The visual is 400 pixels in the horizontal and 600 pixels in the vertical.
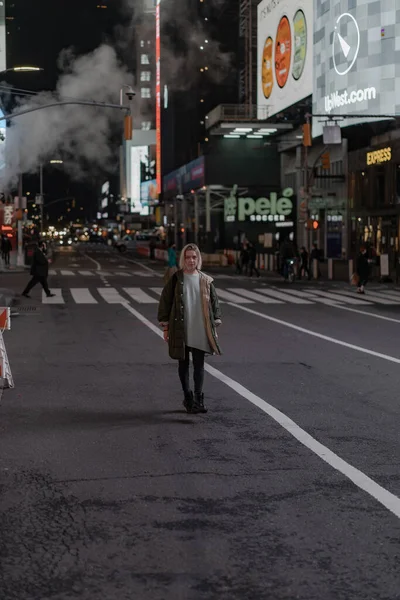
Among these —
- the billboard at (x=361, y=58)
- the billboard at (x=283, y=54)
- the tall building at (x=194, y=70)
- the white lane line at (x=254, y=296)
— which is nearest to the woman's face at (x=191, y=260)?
the white lane line at (x=254, y=296)

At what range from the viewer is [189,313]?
32.7 feet

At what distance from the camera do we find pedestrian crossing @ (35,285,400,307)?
2809 centimetres

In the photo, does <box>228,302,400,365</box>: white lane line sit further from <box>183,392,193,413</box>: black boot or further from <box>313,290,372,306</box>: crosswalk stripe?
<box>183,392,193,413</box>: black boot

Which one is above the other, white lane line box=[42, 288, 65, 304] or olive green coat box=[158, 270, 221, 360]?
olive green coat box=[158, 270, 221, 360]

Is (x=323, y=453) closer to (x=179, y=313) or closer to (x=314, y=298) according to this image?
(x=179, y=313)

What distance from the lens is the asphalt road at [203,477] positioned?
5.09 m

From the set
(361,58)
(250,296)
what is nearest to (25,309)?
(250,296)

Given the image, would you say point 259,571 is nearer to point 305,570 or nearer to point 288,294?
point 305,570

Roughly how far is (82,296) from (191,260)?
808 inches

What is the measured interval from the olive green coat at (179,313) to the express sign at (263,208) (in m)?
55.9

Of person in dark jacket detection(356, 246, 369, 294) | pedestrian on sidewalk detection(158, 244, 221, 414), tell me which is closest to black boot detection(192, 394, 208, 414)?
pedestrian on sidewalk detection(158, 244, 221, 414)

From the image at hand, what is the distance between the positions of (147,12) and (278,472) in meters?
194

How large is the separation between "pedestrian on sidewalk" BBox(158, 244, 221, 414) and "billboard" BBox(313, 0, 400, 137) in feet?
113

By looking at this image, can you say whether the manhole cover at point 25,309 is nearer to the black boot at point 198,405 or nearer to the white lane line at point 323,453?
the white lane line at point 323,453
